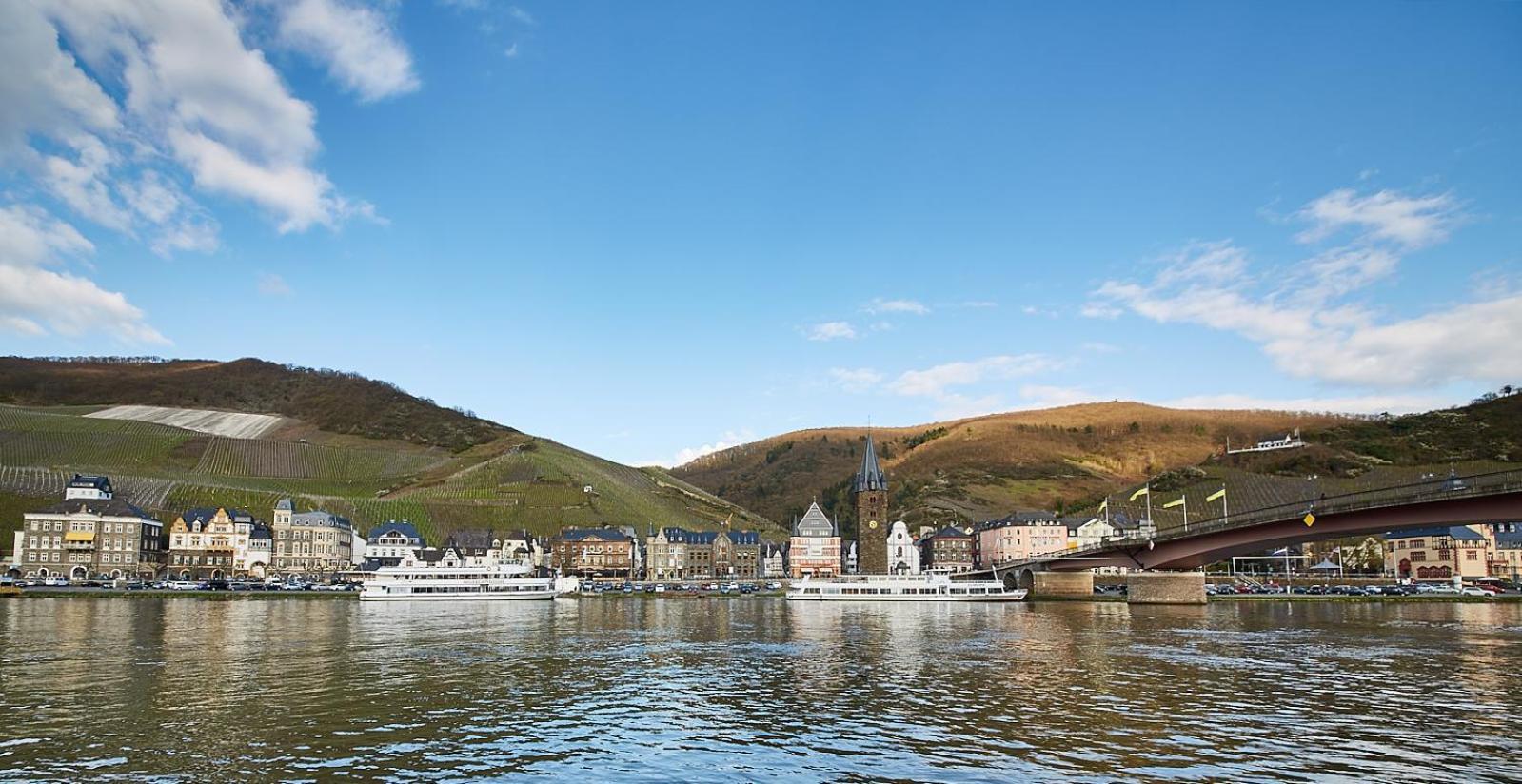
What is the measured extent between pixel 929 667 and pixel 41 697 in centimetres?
3932

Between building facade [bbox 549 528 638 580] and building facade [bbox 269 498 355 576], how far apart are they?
38705 millimetres

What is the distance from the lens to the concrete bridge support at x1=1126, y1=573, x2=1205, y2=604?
4604 inches

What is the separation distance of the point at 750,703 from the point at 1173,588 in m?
92.9

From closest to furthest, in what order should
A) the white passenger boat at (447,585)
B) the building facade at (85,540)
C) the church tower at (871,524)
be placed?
the white passenger boat at (447,585) → the building facade at (85,540) → the church tower at (871,524)

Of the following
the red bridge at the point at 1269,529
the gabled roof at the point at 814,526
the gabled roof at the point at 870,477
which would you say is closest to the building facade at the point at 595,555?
the gabled roof at the point at 814,526

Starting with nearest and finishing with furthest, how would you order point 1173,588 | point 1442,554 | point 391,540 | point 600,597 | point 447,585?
1. point 1173,588
2. point 447,585
3. point 600,597
4. point 1442,554
5. point 391,540

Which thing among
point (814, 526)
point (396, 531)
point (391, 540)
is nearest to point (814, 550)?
point (814, 526)

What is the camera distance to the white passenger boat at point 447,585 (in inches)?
4828

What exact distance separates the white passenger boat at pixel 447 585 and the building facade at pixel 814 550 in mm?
69549

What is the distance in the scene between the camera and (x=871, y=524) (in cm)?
17100

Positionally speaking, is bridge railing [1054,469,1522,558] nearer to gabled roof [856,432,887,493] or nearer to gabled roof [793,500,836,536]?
gabled roof [856,432,887,493]

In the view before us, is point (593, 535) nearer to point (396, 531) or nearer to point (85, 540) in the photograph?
point (396, 531)

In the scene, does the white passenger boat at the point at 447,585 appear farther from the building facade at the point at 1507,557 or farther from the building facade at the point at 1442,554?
the building facade at the point at 1507,557

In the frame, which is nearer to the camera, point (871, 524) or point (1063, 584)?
point (1063, 584)
